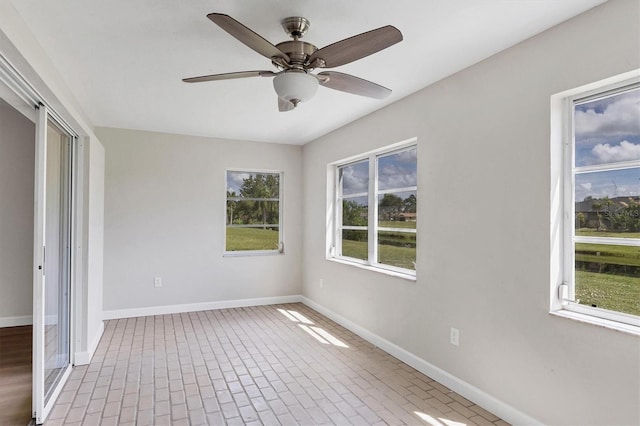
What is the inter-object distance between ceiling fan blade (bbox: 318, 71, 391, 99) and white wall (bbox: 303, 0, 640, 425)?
2.65 ft

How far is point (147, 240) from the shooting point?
4.82m

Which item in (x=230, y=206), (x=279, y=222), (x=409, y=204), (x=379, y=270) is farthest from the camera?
(x=279, y=222)

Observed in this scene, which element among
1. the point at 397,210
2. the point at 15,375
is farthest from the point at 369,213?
the point at 15,375

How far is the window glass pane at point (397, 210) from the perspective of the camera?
11.5 feet

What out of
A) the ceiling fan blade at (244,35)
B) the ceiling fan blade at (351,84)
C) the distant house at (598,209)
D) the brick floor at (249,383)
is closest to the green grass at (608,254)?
the distant house at (598,209)

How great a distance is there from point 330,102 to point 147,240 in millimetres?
3030

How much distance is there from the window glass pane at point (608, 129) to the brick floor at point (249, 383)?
174cm

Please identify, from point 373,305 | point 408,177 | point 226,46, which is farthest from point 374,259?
point 226,46

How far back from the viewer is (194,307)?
5047mm

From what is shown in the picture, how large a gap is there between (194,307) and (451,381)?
353cm

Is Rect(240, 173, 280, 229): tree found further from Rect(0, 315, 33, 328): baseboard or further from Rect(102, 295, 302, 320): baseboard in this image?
Rect(0, 315, 33, 328): baseboard

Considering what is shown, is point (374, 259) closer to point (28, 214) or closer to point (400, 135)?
point (400, 135)

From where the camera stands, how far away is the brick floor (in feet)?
8.00

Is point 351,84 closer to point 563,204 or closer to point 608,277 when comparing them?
point 563,204
